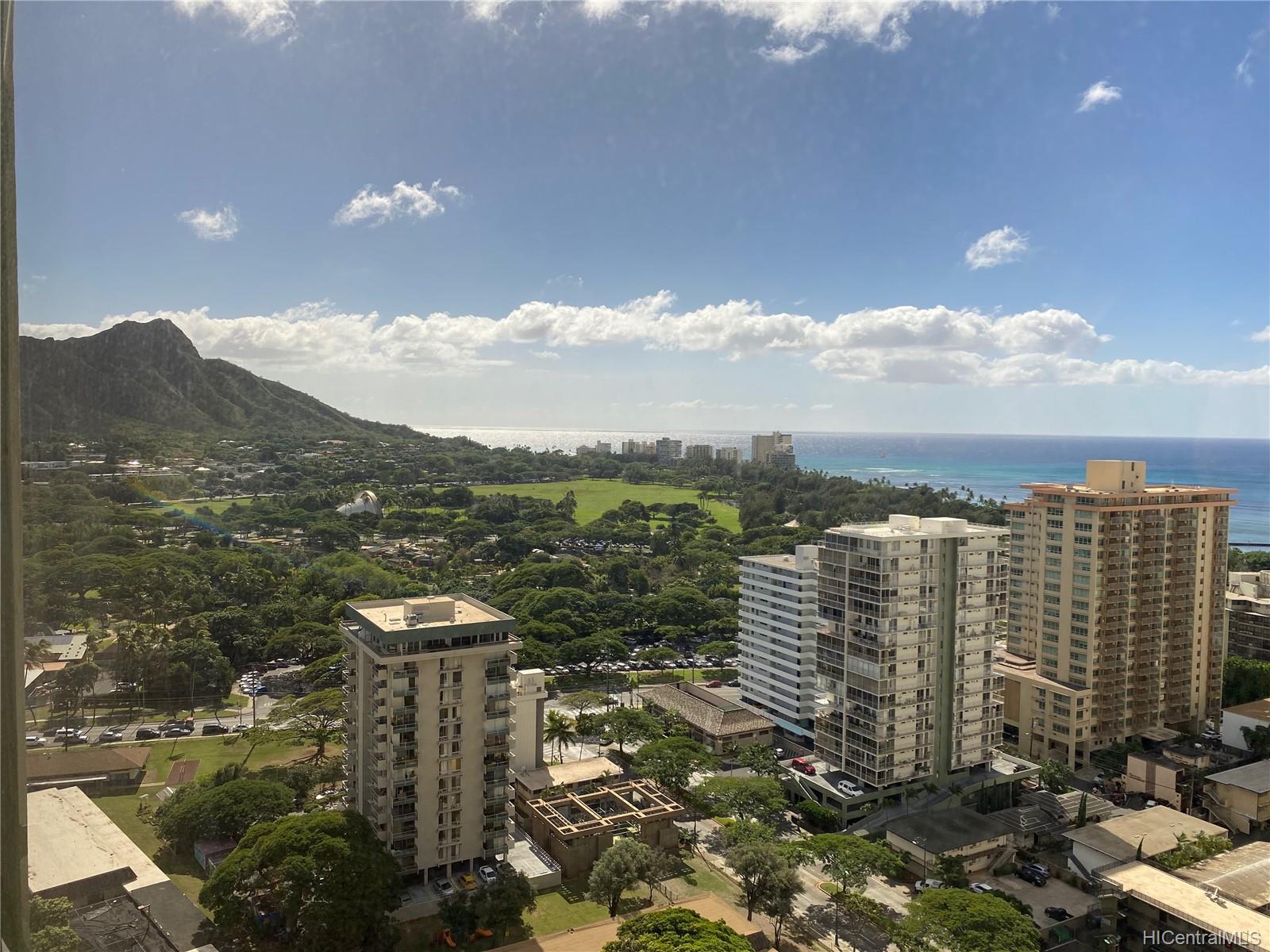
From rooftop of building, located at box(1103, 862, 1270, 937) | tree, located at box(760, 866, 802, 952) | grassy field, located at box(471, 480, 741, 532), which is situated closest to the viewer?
rooftop of building, located at box(1103, 862, 1270, 937)

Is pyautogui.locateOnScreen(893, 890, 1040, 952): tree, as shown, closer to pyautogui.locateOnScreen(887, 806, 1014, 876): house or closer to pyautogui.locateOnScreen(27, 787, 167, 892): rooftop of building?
pyautogui.locateOnScreen(887, 806, 1014, 876): house

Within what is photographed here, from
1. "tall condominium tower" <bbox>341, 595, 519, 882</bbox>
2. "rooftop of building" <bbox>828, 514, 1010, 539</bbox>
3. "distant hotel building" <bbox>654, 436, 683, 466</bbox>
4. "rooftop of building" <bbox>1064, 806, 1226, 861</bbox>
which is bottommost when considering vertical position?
"rooftop of building" <bbox>1064, 806, 1226, 861</bbox>

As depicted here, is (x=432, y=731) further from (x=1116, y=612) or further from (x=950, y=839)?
(x=1116, y=612)

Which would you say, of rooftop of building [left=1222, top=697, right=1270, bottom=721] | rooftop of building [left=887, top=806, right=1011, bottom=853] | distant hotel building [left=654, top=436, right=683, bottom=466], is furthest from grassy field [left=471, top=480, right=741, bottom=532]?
rooftop of building [left=887, top=806, right=1011, bottom=853]

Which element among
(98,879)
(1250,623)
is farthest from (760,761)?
(1250,623)

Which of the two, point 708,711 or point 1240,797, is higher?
point 708,711

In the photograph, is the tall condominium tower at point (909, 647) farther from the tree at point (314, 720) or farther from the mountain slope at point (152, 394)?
the mountain slope at point (152, 394)
